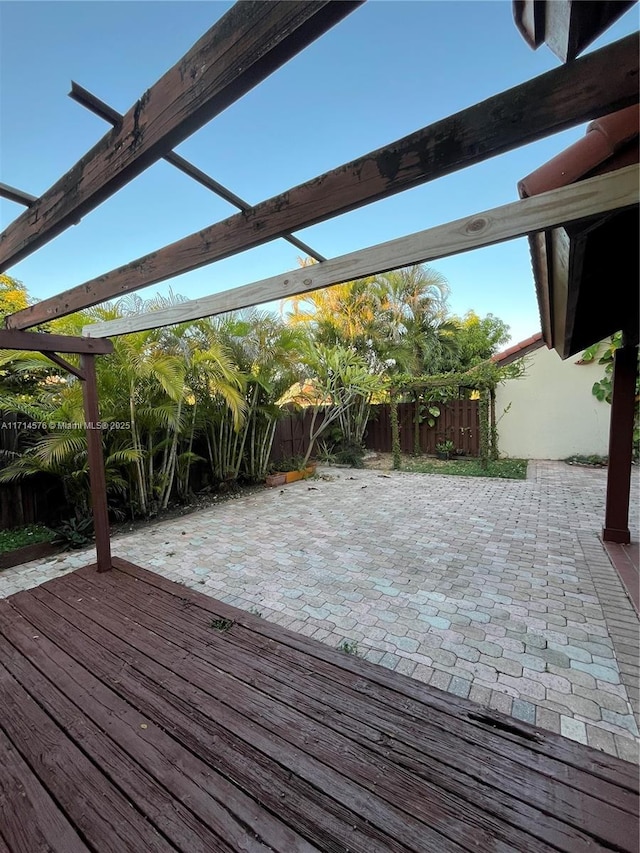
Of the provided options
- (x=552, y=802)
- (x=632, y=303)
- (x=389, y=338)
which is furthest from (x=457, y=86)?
(x=389, y=338)

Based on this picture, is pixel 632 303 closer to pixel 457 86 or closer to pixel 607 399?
pixel 457 86

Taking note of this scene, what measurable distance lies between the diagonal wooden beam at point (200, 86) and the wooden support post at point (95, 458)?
178 centimetres

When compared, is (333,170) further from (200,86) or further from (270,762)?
(270,762)

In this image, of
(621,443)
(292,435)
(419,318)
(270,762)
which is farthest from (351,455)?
(270,762)

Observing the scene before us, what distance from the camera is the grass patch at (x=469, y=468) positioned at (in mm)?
6859

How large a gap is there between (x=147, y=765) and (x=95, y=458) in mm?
2318

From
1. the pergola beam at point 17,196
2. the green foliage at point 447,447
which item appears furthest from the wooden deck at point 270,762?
the green foliage at point 447,447

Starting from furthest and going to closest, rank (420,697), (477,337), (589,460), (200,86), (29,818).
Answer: (477,337), (589,460), (420,697), (29,818), (200,86)

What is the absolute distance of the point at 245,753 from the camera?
55.9 inches

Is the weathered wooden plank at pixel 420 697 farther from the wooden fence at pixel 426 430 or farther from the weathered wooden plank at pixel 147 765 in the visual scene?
the wooden fence at pixel 426 430

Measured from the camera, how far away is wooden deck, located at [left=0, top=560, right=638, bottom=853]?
1.15 m

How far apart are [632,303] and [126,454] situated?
14.7 ft

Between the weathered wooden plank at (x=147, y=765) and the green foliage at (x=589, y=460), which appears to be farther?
A: the green foliage at (x=589, y=460)

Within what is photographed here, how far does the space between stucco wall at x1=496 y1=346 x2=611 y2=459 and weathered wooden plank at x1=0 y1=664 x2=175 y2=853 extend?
8630 millimetres
